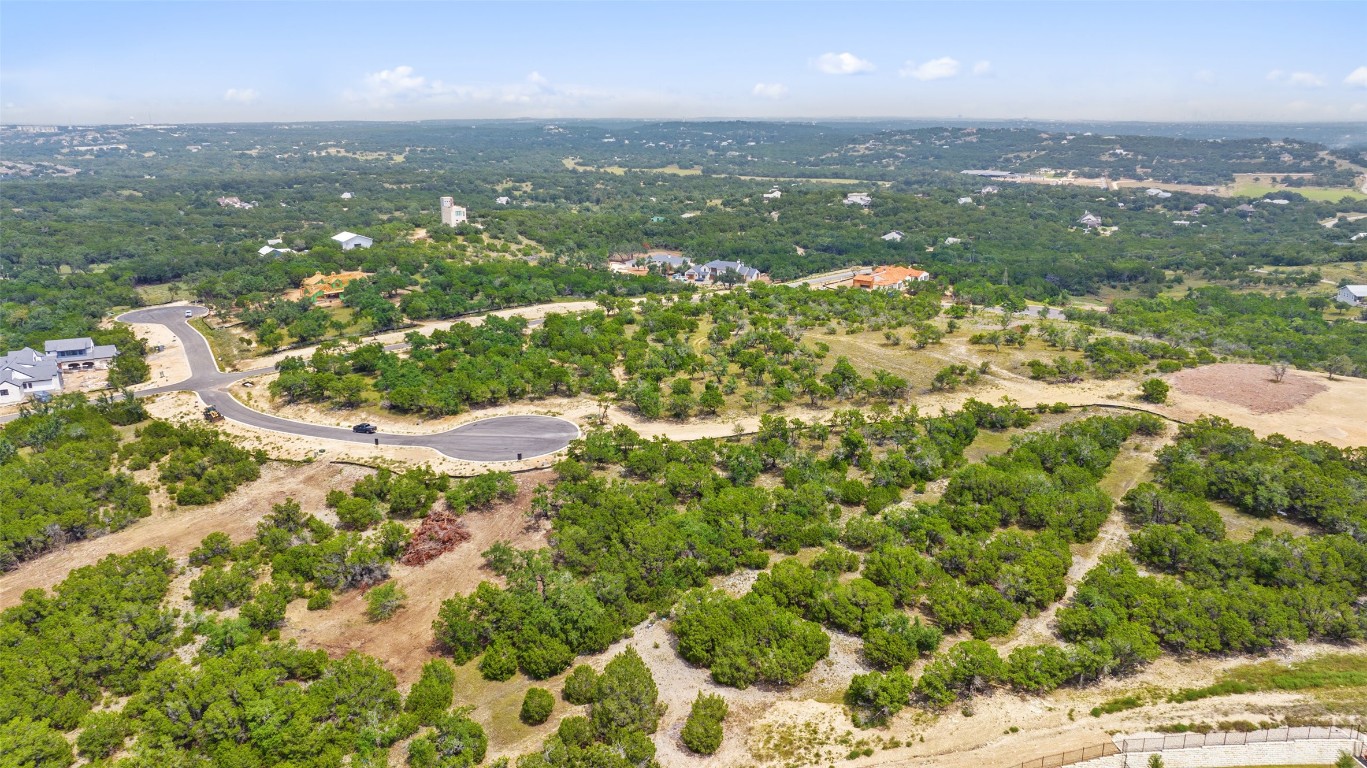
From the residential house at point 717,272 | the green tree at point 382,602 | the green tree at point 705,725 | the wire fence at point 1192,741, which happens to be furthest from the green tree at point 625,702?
the residential house at point 717,272

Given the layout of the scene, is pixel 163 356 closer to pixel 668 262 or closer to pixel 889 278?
pixel 668 262

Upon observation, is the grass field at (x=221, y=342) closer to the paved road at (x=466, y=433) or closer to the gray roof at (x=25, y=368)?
the paved road at (x=466, y=433)

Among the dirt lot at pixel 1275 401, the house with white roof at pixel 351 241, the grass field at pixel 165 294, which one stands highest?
the house with white roof at pixel 351 241

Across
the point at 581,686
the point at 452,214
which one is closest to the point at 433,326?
the point at 452,214

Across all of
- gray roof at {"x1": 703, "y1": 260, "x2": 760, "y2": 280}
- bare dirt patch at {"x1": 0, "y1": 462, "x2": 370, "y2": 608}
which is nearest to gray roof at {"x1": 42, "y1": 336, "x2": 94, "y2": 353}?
bare dirt patch at {"x1": 0, "y1": 462, "x2": 370, "y2": 608}

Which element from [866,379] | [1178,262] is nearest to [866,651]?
[866,379]

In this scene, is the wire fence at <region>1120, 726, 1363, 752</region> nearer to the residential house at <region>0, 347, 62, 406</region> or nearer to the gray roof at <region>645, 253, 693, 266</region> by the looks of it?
the residential house at <region>0, 347, 62, 406</region>

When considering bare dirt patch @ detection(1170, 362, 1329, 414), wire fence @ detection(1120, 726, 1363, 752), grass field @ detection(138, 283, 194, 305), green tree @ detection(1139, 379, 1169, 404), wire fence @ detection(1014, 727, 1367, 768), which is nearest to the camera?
wire fence @ detection(1014, 727, 1367, 768)
